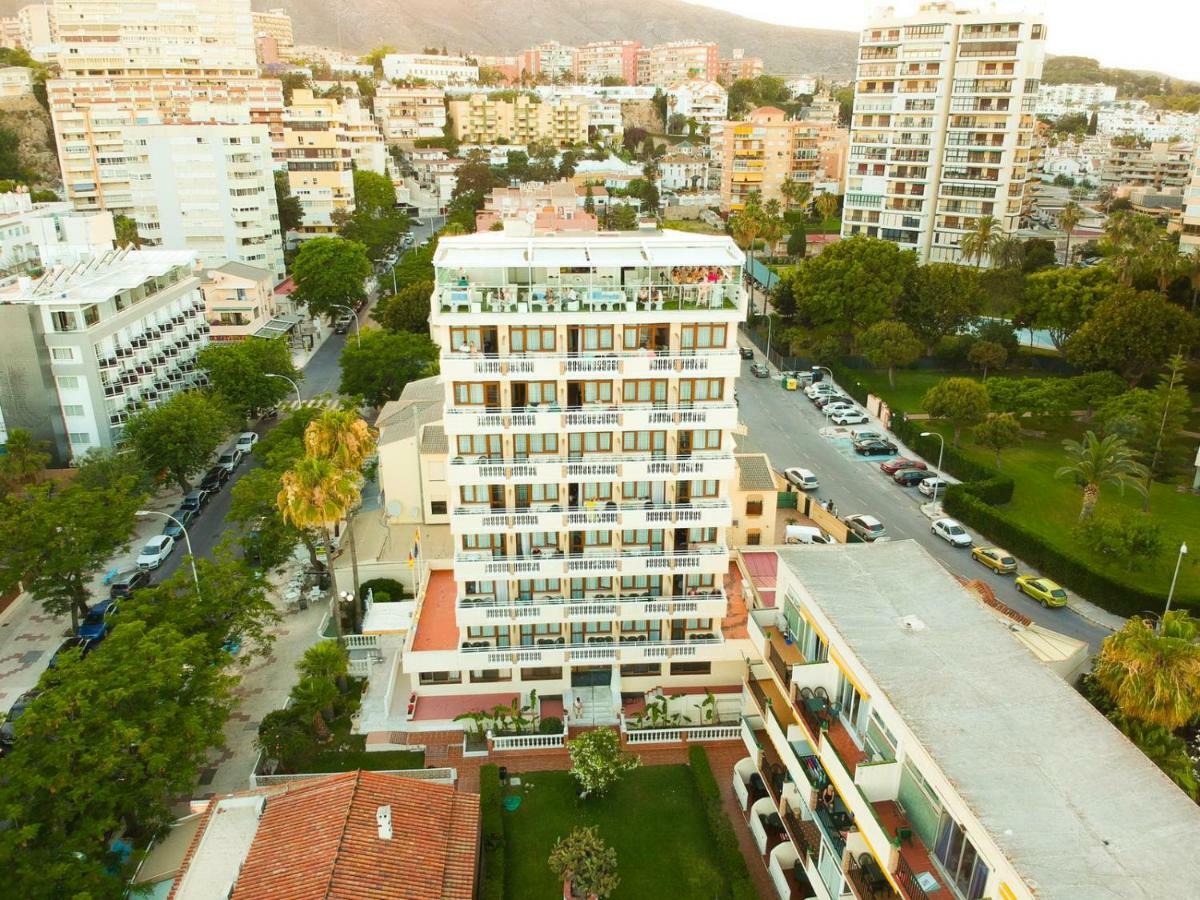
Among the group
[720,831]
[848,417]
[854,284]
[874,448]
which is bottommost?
[720,831]

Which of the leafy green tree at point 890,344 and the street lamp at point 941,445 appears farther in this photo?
the leafy green tree at point 890,344

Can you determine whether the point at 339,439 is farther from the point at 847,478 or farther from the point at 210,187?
the point at 210,187

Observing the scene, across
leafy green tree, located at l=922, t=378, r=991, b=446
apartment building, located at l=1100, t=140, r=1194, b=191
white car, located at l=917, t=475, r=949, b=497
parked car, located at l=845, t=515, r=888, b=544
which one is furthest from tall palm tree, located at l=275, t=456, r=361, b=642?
apartment building, located at l=1100, t=140, r=1194, b=191

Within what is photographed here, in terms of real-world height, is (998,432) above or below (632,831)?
above

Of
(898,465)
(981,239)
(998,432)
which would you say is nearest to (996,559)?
(998,432)

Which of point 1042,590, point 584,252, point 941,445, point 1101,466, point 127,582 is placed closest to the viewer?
point 584,252

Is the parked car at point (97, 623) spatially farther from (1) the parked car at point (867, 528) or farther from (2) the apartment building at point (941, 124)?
(2) the apartment building at point (941, 124)

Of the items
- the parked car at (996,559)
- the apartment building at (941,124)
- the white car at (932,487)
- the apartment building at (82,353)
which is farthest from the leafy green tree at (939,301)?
the apartment building at (82,353)
